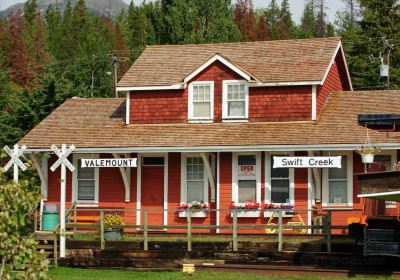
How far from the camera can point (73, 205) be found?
2716 centimetres

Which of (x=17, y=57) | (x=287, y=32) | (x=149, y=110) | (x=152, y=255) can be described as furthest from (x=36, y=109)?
(x=287, y=32)

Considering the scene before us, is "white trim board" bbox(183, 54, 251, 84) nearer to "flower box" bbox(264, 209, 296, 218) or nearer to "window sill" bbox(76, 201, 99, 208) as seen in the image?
"flower box" bbox(264, 209, 296, 218)

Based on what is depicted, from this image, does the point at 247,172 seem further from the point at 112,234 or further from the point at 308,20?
the point at 308,20

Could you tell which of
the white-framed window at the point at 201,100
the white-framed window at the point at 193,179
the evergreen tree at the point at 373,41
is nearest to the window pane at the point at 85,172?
the white-framed window at the point at 193,179

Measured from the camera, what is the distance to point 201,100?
29.5 metres

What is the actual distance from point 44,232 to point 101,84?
42321mm

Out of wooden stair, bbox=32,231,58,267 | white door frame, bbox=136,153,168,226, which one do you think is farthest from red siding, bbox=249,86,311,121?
Result: wooden stair, bbox=32,231,58,267

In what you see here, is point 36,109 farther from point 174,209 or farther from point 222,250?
point 222,250

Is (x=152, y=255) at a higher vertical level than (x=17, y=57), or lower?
lower

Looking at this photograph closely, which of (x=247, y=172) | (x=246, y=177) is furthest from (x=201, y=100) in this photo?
(x=246, y=177)

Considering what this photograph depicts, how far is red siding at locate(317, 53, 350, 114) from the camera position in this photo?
2912 cm

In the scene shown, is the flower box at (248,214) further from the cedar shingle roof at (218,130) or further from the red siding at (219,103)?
the red siding at (219,103)

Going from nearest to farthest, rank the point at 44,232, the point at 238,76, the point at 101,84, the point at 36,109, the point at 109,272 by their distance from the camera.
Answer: the point at 109,272, the point at 44,232, the point at 238,76, the point at 36,109, the point at 101,84

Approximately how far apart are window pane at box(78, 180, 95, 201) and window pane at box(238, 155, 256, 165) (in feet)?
16.7
